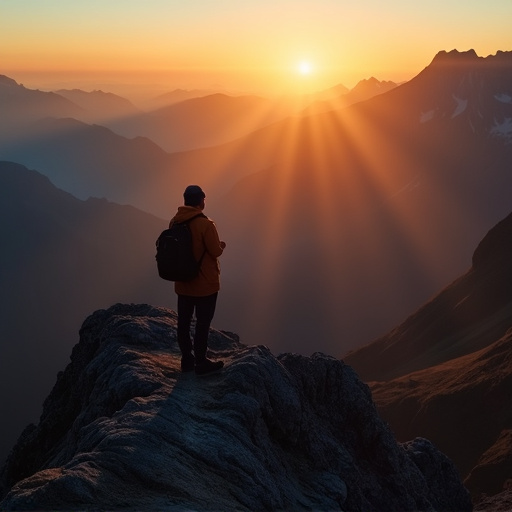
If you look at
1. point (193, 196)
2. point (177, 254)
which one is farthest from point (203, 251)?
point (193, 196)

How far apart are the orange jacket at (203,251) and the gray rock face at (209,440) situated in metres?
1.93

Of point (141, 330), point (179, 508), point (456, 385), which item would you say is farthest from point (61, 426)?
point (456, 385)

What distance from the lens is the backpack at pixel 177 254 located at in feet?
45.9

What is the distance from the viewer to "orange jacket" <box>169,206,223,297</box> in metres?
14.1

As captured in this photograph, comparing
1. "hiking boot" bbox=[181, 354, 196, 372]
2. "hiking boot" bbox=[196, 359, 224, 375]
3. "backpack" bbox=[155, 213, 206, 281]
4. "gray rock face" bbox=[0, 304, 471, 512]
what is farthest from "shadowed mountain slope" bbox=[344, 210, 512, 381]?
"backpack" bbox=[155, 213, 206, 281]

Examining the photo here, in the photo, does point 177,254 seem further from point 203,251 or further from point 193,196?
point 193,196

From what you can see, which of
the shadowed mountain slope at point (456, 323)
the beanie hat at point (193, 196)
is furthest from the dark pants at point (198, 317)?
the shadowed mountain slope at point (456, 323)

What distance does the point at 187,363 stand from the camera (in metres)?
15.7

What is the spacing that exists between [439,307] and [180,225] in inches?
4310

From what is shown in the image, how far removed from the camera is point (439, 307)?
118m

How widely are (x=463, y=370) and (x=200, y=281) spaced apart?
2853 inches

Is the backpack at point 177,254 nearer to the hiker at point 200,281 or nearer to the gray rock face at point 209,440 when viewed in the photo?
the hiker at point 200,281

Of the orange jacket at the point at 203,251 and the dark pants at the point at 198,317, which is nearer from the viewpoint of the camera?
the orange jacket at the point at 203,251

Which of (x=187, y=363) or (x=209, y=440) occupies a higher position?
(x=187, y=363)
